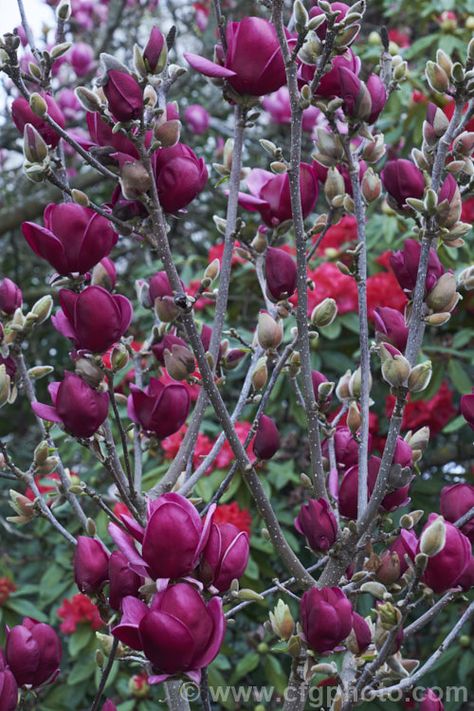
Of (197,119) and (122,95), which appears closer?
(122,95)

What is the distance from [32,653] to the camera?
77 cm

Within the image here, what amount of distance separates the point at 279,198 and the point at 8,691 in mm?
514

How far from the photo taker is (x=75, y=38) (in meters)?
4.00

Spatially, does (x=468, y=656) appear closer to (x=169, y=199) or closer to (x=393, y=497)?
(x=393, y=497)

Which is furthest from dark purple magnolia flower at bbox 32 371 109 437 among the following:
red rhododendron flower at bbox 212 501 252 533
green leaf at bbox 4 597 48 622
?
green leaf at bbox 4 597 48 622

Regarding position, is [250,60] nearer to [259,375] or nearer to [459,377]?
[259,375]

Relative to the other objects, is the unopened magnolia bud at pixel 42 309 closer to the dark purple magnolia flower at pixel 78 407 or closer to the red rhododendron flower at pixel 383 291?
the dark purple magnolia flower at pixel 78 407

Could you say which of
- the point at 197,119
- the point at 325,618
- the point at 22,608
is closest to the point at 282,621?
the point at 325,618

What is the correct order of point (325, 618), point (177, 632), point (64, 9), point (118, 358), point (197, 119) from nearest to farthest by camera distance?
point (177, 632) → point (325, 618) → point (118, 358) → point (64, 9) → point (197, 119)

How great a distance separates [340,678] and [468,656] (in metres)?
1.10

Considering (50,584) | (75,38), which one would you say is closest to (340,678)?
(50,584)

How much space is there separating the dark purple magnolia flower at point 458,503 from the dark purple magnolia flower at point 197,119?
2.49 m

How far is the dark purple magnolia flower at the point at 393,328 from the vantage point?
819 millimetres

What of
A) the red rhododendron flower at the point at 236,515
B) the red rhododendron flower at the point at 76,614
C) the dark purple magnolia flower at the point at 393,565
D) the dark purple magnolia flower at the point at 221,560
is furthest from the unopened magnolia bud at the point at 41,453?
the red rhododendron flower at the point at 76,614
